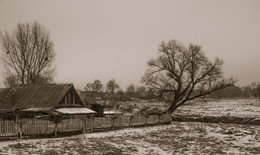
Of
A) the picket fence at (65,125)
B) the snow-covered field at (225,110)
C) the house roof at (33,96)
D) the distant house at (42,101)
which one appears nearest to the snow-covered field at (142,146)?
the picket fence at (65,125)

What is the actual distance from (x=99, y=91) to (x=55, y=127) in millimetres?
128058

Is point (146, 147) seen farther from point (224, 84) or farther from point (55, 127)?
point (224, 84)

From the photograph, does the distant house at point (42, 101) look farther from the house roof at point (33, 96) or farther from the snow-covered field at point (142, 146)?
the snow-covered field at point (142, 146)

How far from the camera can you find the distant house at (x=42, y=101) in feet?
122

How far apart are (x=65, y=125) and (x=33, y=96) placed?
14.4m

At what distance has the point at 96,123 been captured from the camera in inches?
1235

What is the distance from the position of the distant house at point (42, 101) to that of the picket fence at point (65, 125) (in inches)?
219

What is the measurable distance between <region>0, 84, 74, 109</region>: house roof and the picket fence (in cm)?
822

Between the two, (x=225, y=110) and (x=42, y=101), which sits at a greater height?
(x=42, y=101)

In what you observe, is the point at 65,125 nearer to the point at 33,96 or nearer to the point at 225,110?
the point at 33,96

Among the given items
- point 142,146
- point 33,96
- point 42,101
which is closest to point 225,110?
point 42,101

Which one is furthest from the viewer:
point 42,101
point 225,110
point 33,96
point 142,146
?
point 225,110

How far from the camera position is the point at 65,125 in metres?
27.6

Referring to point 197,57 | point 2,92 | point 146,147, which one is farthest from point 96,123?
point 197,57
